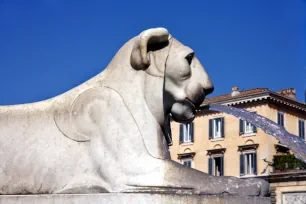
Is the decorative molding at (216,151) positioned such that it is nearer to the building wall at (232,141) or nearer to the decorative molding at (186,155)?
the building wall at (232,141)

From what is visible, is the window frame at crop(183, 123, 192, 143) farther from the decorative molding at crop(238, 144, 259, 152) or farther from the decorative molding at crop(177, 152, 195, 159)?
the decorative molding at crop(238, 144, 259, 152)

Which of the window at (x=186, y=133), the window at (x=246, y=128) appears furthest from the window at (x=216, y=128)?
the window at (x=186, y=133)

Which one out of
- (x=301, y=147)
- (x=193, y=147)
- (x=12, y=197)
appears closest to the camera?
(x=12, y=197)

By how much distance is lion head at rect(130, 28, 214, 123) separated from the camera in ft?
16.1

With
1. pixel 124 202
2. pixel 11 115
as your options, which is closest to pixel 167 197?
pixel 124 202

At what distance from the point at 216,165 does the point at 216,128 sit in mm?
3084

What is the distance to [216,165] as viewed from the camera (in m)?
52.8

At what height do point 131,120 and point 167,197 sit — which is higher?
point 131,120

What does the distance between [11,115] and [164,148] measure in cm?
127

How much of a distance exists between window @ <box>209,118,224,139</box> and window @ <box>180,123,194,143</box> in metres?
2.21

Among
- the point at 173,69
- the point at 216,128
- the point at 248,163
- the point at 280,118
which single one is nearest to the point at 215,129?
the point at 216,128

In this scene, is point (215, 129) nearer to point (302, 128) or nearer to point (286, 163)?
point (302, 128)

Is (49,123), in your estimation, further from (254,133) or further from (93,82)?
(254,133)

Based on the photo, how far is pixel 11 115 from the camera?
200 inches
